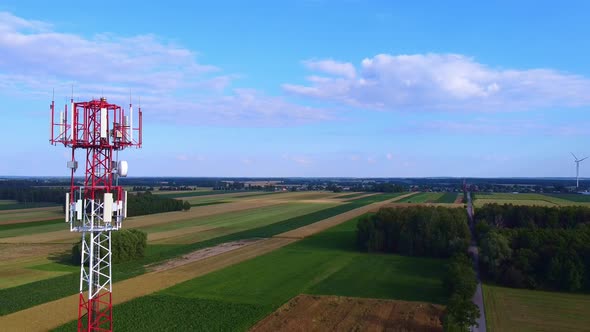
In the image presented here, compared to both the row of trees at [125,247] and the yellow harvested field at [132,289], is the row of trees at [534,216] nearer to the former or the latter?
the yellow harvested field at [132,289]

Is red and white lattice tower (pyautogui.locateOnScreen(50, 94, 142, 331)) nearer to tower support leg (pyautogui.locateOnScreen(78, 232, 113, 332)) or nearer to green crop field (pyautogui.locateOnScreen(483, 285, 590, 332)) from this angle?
tower support leg (pyautogui.locateOnScreen(78, 232, 113, 332))

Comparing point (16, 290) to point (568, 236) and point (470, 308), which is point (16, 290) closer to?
point (470, 308)

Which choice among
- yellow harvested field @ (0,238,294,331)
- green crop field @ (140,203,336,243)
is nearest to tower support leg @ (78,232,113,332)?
yellow harvested field @ (0,238,294,331)

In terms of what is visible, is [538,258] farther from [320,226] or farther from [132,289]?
[320,226]

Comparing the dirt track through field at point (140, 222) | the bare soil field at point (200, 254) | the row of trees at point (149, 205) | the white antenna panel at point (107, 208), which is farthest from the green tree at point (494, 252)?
the row of trees at point (149, 205)

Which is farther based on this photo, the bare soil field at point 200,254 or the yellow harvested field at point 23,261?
the bare soil field at point 200,254

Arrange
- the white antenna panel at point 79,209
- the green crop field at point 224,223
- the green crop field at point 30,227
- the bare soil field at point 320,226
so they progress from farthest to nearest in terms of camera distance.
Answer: the bare soil field at point 320,226, the green crop field at point 224,223, the green crop field at point 30,227, the white antenna panel at point 79,209
